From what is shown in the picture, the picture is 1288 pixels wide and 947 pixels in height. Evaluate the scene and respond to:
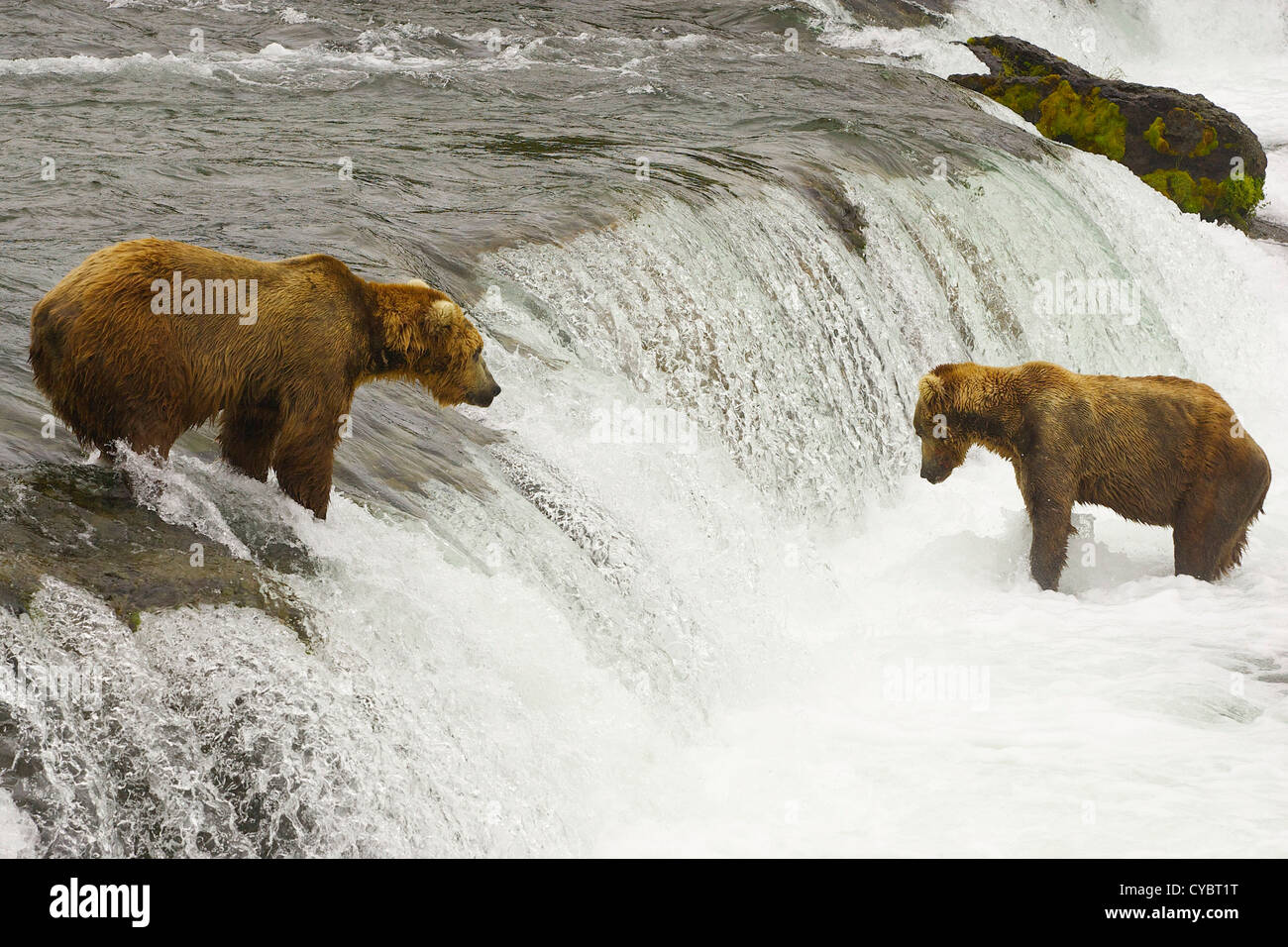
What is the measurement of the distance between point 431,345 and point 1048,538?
3.97 metres

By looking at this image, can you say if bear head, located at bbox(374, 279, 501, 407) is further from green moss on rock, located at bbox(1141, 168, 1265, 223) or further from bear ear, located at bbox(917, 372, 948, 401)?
green moss on rock, located at bbox(1141, 168, 1265, 223)

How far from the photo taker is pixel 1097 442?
7.68 metres

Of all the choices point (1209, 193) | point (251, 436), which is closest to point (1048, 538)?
point (251, 436)

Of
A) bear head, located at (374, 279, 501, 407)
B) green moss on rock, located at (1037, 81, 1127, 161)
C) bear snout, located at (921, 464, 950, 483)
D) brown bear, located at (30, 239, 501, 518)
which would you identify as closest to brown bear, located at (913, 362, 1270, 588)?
bear snout, located at (921, 464, 950, 483)

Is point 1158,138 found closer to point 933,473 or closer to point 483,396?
point 933,473

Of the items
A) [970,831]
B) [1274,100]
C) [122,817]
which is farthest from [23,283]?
[1274,100]

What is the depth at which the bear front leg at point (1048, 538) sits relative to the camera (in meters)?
7.70

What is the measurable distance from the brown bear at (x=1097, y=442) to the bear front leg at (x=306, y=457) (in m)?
3.92

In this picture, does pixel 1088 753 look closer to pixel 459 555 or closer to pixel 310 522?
pixel 459 555

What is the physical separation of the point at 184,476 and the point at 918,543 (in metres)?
5.32

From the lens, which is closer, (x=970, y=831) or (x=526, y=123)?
(x=970, y=831)

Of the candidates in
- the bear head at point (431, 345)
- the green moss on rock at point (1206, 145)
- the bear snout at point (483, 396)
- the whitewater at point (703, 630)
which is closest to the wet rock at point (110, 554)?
the whitewater at point (703, 630)

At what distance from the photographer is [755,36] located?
60.0 ft

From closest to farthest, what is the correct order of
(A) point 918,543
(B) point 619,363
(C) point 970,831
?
1. (C) point 970,831
2. (B) point 619,363
3. (A) point 918,543
